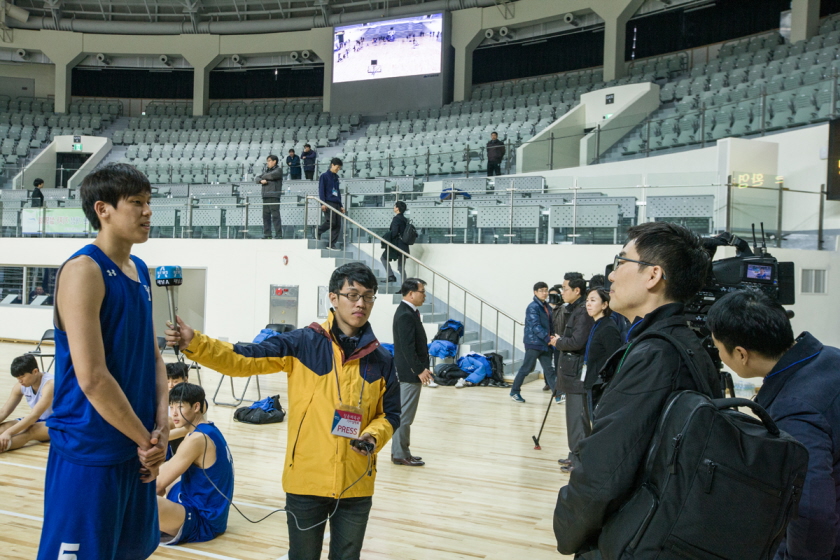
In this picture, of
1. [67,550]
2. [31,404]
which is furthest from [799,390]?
[31,404]

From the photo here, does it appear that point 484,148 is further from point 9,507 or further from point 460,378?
point 9,507

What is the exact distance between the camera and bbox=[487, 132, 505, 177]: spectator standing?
14922mm

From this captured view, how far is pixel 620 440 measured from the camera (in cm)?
159

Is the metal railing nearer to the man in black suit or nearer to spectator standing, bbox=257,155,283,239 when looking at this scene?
spectator standing, bbox=257,155,283,239

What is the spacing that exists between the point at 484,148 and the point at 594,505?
14136 mm

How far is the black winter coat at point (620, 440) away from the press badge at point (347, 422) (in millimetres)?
1004

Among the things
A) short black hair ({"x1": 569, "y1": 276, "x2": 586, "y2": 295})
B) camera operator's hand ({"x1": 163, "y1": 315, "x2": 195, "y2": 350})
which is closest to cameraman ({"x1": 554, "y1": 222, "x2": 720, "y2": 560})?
camera operator's hand ({"x1": 163, "y1": 315, "x2": 195, "y2": 350})

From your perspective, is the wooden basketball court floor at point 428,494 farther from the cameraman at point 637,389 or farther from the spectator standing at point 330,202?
the spectator standing at point 330,202

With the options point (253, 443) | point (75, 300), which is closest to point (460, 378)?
point (253, 443)

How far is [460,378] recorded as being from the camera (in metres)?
10.4

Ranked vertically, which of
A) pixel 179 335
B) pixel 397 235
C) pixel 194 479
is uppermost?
pixel 397 235

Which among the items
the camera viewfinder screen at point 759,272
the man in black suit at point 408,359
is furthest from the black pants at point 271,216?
the camera viewfinder screen at point 759,272

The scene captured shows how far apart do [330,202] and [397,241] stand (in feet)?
4.69

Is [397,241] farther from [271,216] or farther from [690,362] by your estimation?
[690,362]
